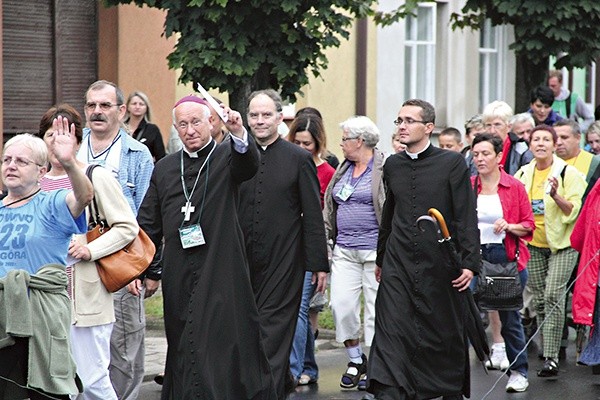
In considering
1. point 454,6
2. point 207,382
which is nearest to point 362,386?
point 207,382

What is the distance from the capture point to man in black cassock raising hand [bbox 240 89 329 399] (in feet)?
32.3

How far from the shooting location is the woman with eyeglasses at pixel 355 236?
38.2 ft

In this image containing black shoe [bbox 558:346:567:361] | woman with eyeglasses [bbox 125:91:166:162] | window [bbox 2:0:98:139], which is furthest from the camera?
window [bbox 2:0:98:139]

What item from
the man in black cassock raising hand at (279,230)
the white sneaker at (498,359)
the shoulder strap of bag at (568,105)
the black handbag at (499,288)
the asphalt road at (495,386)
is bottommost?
the asphalt road at (495,386)

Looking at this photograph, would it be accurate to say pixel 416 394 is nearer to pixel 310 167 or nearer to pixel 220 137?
pixel 310 167

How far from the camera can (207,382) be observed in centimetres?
852

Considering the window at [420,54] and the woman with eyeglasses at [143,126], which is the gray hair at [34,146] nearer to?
the woman with eyeglasses at [143,126]

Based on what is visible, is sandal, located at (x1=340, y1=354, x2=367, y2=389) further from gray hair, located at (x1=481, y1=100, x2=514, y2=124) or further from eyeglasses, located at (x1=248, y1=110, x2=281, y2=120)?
gray hair, located at (x1=481, y1=100, x2=514, y2=124)

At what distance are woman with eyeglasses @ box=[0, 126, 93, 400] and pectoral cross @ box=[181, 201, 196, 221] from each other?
89 cm

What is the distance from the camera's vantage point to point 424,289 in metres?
9.94

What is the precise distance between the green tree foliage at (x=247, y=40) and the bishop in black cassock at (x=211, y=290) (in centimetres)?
501

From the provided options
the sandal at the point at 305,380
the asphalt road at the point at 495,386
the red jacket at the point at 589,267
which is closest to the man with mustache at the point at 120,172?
the asphalt road at the point at 495,386

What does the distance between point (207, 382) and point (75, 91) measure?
9.35 m

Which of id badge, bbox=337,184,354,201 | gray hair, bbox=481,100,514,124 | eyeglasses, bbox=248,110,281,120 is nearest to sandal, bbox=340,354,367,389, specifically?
id badge, bbox=337,184,354,201
